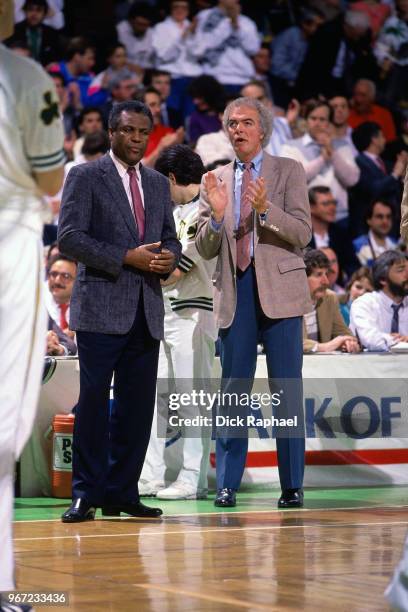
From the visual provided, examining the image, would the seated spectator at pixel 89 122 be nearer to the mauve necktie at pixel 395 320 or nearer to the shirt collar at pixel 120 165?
the mauve necktie at pixel 395 320

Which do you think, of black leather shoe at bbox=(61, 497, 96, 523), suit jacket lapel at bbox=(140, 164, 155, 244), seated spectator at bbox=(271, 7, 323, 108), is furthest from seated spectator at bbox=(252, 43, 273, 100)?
black leather shoe at bbox=(61, 497, 96, 523)

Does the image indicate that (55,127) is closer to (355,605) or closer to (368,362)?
(355,605)

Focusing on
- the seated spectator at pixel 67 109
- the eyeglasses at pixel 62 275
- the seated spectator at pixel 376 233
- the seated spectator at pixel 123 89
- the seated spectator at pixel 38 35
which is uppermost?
the seated spectator at pixel 38 35

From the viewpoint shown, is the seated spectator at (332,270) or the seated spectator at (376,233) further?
the seated spectator at (376,233)

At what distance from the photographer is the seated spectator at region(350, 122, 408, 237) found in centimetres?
1288

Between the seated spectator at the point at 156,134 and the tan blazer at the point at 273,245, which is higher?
the seated spectator at the point at 156,134

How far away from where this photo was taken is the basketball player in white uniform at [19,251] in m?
3.65

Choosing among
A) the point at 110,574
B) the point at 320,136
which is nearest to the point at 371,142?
the point at 320,136

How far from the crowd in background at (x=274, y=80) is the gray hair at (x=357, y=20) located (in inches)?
0.5

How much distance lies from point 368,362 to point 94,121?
411 centimetres

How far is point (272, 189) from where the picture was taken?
7.20 metres

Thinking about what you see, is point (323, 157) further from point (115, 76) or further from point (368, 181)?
point (115, 76)

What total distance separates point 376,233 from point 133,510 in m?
6.01

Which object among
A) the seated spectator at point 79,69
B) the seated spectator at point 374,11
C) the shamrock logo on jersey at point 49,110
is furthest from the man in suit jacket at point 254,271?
the seated spectator at point 374,11
